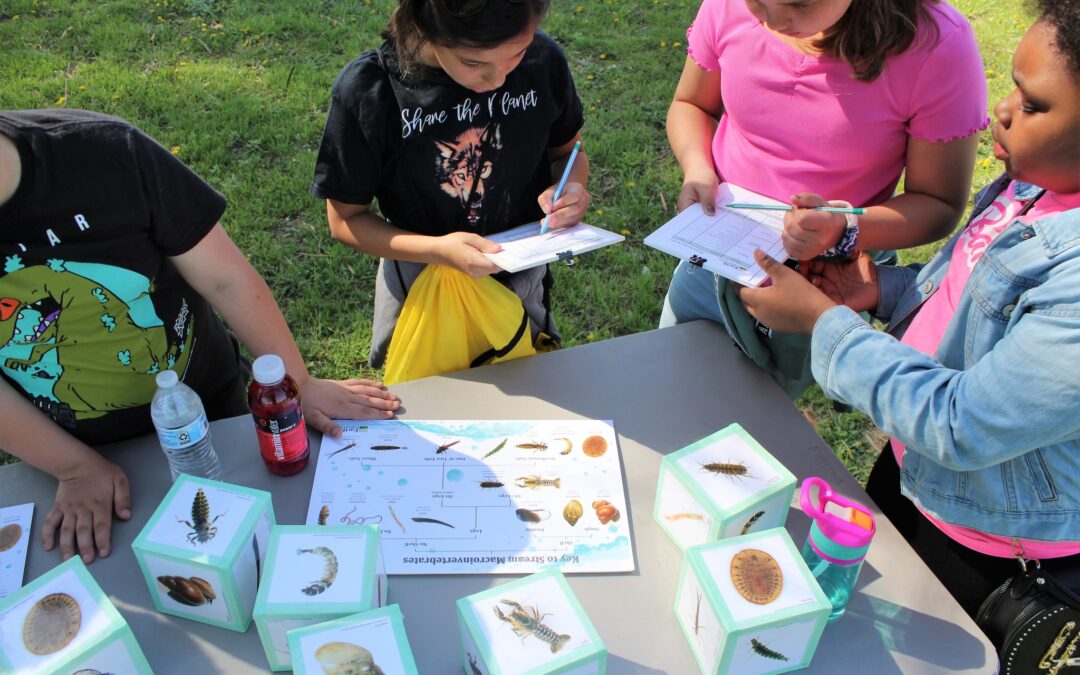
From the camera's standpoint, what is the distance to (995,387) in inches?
40.0

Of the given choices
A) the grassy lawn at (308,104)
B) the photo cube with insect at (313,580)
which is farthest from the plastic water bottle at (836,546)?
the grassy lawn at (308,104)

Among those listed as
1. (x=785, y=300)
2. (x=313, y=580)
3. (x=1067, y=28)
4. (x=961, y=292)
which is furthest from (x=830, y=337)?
(x=313, y=580)

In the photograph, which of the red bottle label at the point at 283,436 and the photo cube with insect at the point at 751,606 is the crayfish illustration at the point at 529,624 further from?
the red bottle label at the point at 283,436

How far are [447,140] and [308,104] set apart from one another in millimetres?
2939

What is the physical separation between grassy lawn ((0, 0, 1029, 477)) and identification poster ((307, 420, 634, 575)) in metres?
1.53

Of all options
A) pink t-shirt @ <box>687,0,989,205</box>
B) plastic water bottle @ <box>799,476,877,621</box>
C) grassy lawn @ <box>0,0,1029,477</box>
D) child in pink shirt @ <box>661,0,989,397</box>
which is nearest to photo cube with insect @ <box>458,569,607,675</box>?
plastic water bottle @ <box>799,476,877,621</box>

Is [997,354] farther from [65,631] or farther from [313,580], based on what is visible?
[65,631]

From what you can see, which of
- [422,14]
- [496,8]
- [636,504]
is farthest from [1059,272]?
[422,14]

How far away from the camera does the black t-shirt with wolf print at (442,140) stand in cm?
155

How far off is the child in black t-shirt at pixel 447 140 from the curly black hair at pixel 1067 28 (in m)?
0.84

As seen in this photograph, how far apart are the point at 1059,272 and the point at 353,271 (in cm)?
271

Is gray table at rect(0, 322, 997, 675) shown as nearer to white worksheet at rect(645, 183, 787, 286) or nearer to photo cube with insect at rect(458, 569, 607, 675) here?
photo cube with insect at rect(458, 569, 607, 675)

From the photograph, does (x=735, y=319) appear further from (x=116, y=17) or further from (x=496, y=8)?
(x=116, y=17)

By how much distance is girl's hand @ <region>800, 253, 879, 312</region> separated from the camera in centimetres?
155
